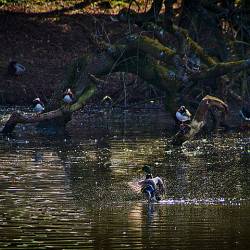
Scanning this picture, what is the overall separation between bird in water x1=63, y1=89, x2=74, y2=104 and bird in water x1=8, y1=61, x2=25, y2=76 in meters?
8.67

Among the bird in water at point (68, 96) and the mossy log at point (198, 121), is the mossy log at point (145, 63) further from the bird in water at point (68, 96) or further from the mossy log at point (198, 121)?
the mossy log at point (198, 121)

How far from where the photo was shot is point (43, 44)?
1526 inches

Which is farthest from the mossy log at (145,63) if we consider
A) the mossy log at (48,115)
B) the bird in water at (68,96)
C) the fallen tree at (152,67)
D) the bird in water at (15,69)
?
the bird in water at (15,69)

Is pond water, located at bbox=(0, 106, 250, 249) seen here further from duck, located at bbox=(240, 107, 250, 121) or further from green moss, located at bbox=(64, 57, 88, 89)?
duck, located at bbox=(240, 107, 250, 121)

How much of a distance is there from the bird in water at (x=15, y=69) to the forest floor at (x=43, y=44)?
15 cm

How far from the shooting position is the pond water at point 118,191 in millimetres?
14352

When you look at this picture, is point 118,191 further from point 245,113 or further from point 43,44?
point 43,44

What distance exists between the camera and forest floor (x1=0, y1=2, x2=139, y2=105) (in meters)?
35.8

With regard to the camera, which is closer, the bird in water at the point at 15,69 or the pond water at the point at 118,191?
the pond water at the point at 118,191

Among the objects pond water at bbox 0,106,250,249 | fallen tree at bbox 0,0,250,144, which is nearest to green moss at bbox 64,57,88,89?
fallen tree at bbox 0,0,250,144

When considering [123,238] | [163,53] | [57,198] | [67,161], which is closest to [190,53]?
[163,53]

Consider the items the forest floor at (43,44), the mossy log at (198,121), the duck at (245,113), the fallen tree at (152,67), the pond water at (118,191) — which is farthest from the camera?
the forest floor at (43,44)

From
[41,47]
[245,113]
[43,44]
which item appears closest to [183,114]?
[245,113]

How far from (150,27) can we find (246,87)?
2934mm
